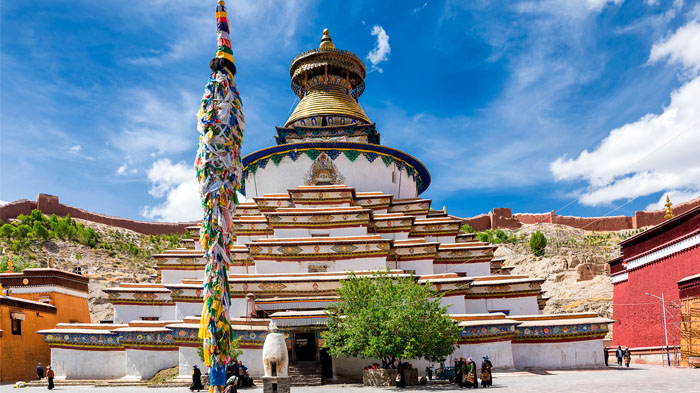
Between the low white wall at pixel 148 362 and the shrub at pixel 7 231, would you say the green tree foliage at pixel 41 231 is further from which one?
the low white wall at pixel 148 362

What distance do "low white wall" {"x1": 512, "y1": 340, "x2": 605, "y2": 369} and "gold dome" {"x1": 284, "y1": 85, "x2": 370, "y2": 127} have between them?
17.0 meters

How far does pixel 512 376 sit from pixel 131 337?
12.7m

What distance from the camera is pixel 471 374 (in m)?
14.9

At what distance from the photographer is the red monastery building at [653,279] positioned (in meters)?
20.0

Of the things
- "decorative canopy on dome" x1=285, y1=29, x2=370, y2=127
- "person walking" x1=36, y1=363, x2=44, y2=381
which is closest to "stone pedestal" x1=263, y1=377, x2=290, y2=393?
"person walking" x1=36, y1=363, x2=44, y2=381

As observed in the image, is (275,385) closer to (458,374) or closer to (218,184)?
(218,184)

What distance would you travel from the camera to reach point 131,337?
60.0ft

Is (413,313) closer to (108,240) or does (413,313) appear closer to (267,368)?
(267,368)

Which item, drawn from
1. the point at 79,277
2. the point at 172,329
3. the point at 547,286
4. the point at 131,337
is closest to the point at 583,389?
the point at 172,329

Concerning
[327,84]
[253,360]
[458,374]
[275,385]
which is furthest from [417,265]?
[327,84]

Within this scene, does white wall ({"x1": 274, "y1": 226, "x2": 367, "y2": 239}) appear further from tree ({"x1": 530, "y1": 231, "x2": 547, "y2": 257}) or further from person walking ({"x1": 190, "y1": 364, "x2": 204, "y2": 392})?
tree ({"x1": 530, "y1": 231, "x2": 547, "y2": 257})

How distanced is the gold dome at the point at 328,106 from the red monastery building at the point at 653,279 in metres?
15.8

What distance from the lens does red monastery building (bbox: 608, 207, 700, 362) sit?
2002cm

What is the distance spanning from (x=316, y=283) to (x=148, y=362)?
6243 millimetres
